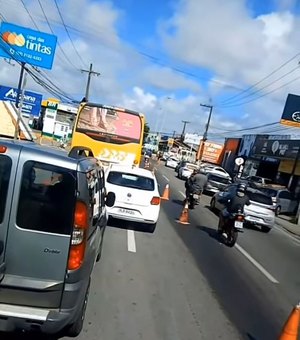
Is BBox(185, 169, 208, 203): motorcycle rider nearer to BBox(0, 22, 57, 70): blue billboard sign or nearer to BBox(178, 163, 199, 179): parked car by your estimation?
BBox(0, 22, 57, 70): blue billboard sign

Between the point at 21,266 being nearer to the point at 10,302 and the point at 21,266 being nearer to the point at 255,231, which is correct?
the point at 10,302

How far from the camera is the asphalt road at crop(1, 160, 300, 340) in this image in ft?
19.9

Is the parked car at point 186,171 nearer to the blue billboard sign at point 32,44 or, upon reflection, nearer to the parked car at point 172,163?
the blue billboard sign at point 32,44

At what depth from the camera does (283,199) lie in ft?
103

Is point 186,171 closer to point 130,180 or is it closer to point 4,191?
point 130,180

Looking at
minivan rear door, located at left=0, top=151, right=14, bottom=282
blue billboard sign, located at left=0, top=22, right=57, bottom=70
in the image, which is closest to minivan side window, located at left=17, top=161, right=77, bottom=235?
minivan rear door, located at left=0, top=151, right=14, bottom=282

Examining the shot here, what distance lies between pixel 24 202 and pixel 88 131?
15.2 metres

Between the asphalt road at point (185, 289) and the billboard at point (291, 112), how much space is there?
80.4ft

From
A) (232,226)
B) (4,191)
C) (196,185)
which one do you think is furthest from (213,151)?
(4,191)

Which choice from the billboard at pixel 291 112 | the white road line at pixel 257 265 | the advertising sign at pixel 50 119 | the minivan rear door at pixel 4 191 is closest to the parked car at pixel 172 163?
the advertising sign at pixel 50 119

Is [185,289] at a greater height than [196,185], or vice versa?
[196,185]

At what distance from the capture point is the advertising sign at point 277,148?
1636 inches

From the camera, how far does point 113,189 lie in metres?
12.4

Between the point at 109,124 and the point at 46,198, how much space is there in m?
15.1
